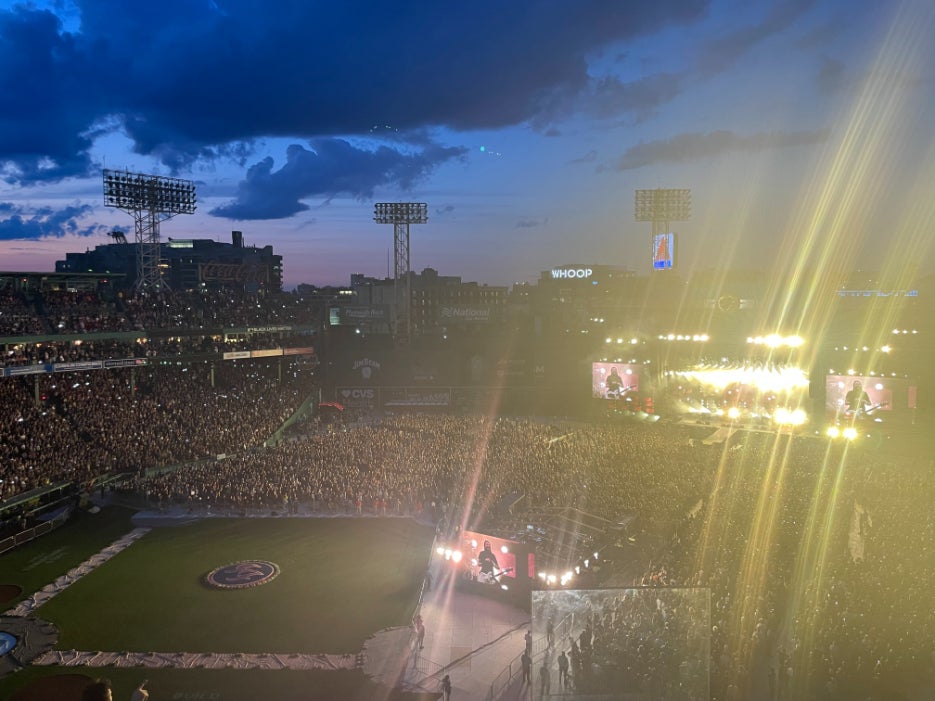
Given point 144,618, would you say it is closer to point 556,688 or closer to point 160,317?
point 556,688

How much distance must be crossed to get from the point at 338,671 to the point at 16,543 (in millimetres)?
13717

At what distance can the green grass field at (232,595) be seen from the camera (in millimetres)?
13062

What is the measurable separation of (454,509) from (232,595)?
713 cm

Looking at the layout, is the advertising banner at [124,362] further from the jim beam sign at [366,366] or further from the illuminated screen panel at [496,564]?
the illuminated screen panel at [496,564]

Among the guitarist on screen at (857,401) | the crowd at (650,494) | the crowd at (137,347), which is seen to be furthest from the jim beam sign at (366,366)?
the guitarist on screen at (857,401)

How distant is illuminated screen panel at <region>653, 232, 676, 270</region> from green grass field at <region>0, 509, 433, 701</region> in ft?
136

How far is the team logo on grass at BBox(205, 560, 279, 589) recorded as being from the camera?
17.4m

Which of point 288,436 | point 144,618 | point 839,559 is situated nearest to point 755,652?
point 839,559

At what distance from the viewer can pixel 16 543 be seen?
66.7 feet

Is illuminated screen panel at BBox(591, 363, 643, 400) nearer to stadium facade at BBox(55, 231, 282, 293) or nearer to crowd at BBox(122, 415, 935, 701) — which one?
crowd at BBox(122, 415, 935, 701)

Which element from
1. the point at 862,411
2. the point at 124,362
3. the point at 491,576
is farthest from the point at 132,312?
the point at 862,411

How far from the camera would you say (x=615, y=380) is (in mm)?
39844

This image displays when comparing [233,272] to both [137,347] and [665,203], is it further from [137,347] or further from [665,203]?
[665,203]

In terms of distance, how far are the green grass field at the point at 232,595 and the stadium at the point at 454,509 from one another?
10cm
